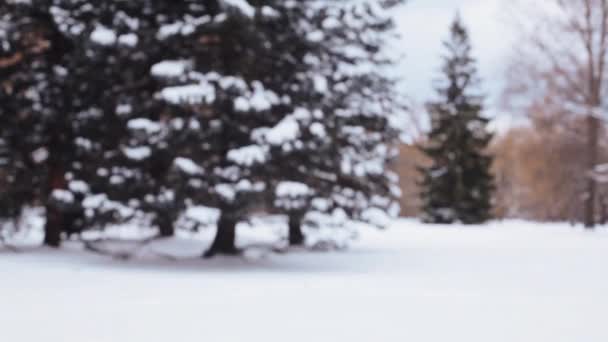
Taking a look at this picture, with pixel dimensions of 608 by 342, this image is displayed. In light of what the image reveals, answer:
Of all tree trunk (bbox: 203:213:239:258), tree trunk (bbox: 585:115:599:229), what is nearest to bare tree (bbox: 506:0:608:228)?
tree trunk (bbox: 585:115:599:229)

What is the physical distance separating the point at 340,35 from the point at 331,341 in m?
7.20

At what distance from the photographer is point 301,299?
22.1ft

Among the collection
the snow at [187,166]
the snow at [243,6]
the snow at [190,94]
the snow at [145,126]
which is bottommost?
the snow at [187,166]

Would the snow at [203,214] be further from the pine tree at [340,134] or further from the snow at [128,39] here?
the snow at [128,39]

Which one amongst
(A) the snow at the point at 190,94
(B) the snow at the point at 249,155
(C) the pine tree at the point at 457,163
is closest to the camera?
(B) the snow at the point at 249,155

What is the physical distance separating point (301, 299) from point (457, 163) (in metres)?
26.6

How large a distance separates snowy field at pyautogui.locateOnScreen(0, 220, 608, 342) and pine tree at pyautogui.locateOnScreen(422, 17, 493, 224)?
1984cm

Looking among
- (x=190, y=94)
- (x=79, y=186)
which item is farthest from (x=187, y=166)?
(x=79, y=186)

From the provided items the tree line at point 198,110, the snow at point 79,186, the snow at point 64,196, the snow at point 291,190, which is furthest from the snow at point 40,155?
the snow at point 291,190

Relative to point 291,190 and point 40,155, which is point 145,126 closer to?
point 291,190

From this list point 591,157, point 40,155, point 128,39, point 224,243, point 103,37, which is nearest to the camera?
point 128,39

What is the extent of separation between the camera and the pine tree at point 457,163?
31.8m

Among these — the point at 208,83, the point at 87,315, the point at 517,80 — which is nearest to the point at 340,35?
the point at 208,83

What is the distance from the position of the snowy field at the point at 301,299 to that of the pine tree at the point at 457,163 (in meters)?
19.8
